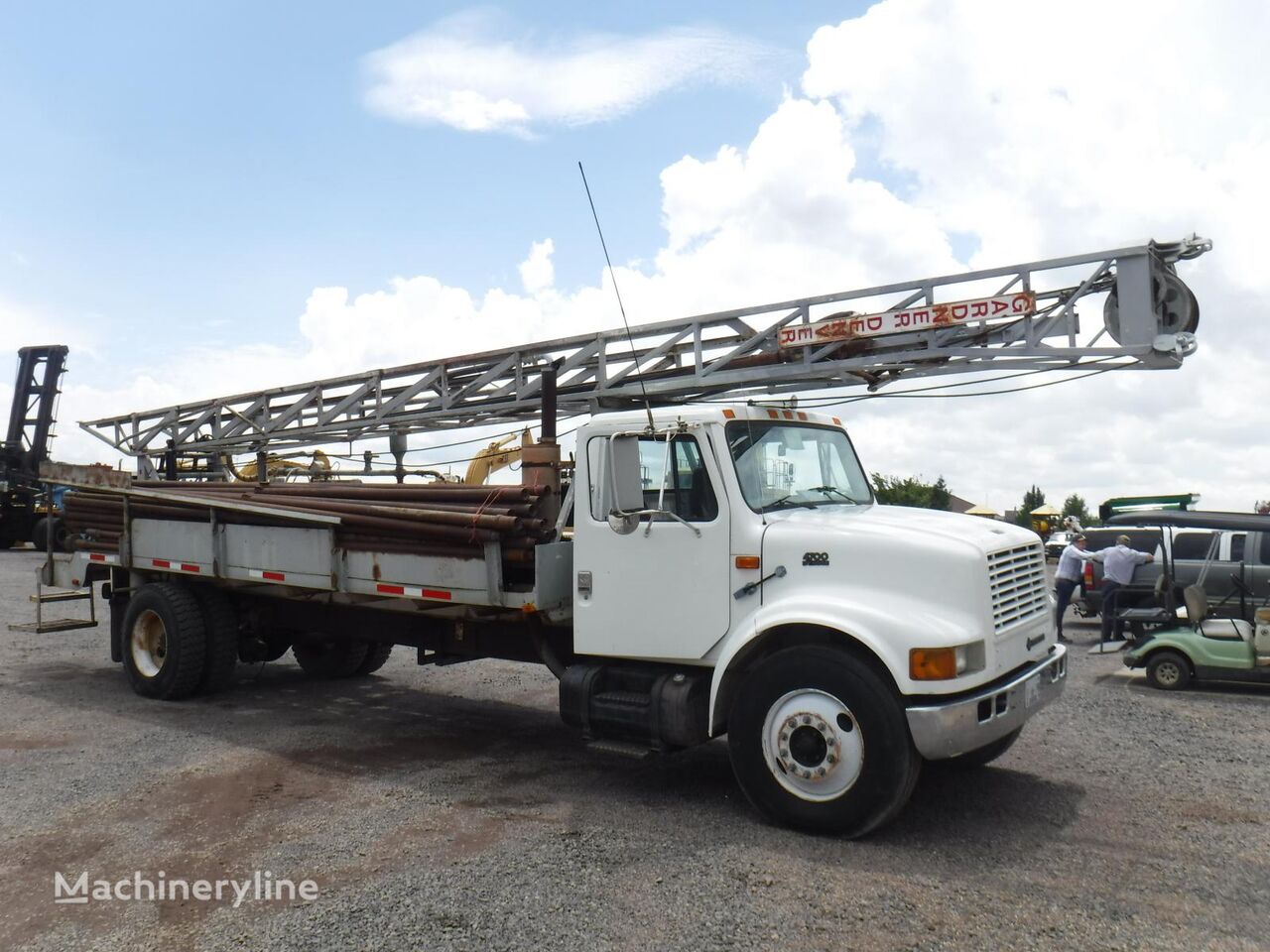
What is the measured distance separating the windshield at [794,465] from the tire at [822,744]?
1007 millimetres

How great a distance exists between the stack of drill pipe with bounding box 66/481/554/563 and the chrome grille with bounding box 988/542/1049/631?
109 inches

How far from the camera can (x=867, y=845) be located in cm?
501

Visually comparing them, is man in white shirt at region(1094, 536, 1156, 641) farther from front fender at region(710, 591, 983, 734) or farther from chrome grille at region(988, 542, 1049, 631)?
front fender at region(710, 591, 983, 734)

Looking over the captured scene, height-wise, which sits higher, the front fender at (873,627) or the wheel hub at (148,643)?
the front fender at (873,627)

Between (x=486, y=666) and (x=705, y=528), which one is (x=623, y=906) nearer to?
(x=705, y=528)

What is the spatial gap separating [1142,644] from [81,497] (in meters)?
10.9

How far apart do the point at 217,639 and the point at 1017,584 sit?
22.2 ft

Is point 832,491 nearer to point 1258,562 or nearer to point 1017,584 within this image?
point 1017,584

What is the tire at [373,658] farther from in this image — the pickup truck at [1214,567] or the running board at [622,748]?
the pickup truck at [1214,567]

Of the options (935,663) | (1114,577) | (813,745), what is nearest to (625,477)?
(813,745)

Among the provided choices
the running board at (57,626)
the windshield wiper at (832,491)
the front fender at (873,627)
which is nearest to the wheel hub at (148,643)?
the running board at (57,626)

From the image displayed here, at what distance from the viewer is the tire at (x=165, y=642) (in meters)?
8.67

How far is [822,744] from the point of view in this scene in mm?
5137

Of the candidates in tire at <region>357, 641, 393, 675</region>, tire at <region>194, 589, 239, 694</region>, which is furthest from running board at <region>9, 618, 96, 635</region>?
tire at <region>357, 641, 393, 675</region>
